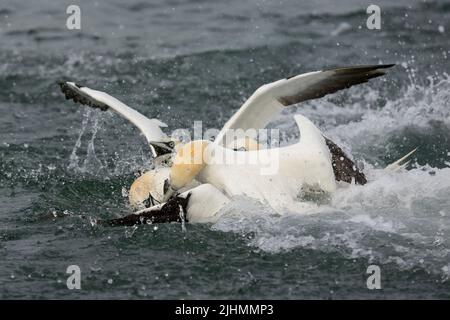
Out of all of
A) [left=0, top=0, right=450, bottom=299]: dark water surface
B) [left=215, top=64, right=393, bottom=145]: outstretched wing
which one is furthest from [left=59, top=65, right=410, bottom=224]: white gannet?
[left=0, top=0, right=450, bottom=299]: dark water surface

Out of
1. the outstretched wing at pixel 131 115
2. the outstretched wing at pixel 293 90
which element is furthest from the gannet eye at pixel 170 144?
the outstretched wing at pixel 293 90

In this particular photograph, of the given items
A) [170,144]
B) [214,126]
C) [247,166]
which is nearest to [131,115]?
[170,144]

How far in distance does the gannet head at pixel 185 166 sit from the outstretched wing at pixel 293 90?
2.34ft

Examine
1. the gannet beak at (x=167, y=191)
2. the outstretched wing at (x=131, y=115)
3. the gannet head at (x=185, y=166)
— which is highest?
the outstretched wing at (x=131, y=115)

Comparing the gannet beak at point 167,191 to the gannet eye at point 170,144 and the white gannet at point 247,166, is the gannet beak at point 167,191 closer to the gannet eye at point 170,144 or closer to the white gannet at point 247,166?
the white gannet at point 247,166

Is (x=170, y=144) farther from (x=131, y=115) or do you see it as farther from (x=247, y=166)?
(x=131, y=115)

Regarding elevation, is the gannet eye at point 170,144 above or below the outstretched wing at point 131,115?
below

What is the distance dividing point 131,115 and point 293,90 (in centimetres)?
150

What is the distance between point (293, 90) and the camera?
8.52 meters

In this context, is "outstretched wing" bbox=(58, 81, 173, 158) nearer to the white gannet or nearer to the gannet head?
the white gannet

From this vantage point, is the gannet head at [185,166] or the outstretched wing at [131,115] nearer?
the gannet head at [185,166]

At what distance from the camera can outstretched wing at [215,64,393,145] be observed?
837 cm

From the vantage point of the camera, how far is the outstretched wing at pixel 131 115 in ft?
27.2

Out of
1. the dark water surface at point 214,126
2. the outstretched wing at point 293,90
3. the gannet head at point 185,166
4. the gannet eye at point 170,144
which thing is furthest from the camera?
the outstretched wing at point 293,90
